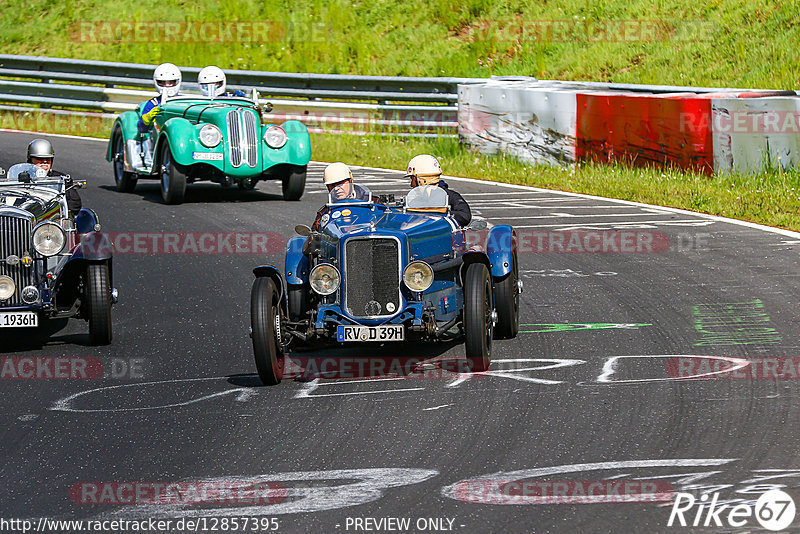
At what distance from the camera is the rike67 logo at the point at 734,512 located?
16.6 ft

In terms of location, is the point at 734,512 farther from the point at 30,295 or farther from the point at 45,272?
the point at 45,272

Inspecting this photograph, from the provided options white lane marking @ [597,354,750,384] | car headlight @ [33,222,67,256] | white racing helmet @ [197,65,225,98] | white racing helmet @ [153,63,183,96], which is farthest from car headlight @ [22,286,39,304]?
white racing helmet @ [153,63,183,96]

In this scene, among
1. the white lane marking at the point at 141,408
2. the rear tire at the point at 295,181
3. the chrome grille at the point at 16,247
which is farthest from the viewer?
the rear tire at the point at 295,181

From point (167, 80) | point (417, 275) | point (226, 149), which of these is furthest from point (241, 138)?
point (417, 275)

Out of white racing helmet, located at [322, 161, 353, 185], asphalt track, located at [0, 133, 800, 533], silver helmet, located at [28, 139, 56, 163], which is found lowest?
asphalt track, located at [0, 133, 800, 533]

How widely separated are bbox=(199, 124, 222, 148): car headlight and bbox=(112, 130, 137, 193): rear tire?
1.80m

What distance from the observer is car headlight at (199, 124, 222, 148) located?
15.3m

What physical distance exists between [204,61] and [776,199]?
1806 centimetres

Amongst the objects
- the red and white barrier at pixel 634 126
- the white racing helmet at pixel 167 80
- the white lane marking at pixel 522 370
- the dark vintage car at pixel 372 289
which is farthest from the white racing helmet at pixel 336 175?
the white racing helmet at pixel 167 80

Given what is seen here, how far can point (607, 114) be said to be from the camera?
1683cm

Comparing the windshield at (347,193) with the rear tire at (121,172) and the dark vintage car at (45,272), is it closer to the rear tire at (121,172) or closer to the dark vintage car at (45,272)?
the dark vintage car at (45,272)

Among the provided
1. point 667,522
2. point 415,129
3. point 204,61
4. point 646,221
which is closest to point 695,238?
point 646,221

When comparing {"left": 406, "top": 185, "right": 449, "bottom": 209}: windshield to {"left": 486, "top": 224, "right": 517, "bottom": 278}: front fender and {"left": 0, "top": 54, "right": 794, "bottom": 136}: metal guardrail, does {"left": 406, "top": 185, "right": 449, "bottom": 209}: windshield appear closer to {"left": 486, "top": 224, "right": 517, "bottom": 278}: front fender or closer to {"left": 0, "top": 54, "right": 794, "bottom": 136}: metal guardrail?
{"left": 486, "top": 224, "right": 517, "bottom": 278}: front fender

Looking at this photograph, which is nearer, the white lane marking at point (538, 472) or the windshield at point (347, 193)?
the white lane marking at point (538, 472)
